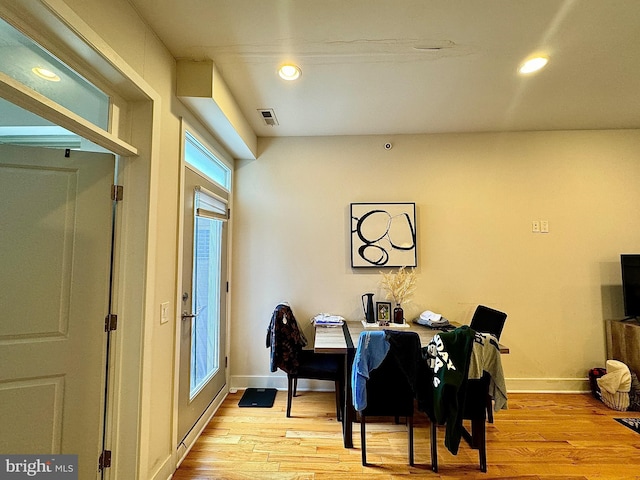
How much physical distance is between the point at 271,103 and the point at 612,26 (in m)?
2.36

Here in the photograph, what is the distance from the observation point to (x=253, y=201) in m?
3.23

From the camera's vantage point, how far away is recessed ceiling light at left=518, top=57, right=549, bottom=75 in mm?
1988

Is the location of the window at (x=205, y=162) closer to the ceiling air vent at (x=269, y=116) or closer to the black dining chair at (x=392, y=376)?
the ceiling air vent at (x=269, y=116)

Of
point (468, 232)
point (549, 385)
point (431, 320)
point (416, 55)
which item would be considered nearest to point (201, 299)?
point (431, 320)

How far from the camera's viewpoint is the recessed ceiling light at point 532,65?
1988mm

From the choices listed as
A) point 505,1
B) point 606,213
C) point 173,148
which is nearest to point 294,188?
point 173,148

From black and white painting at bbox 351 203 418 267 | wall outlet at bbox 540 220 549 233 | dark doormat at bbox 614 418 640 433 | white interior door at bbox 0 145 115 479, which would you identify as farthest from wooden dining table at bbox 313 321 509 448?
wall outlet at bbox 540 220 549 233

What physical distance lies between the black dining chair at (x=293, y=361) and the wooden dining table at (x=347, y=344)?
220 millimetres

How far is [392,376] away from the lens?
1.98m

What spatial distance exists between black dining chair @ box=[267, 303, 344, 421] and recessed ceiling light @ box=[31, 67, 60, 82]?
210 centimetres

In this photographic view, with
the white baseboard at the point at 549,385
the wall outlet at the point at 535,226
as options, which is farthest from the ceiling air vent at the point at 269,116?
the white baseboard at the point at 549,385

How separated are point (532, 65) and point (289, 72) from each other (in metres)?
1.77

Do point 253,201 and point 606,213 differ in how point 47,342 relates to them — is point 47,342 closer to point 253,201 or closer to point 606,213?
point 253,201

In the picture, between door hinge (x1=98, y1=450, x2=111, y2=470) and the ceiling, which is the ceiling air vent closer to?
the ceiling
